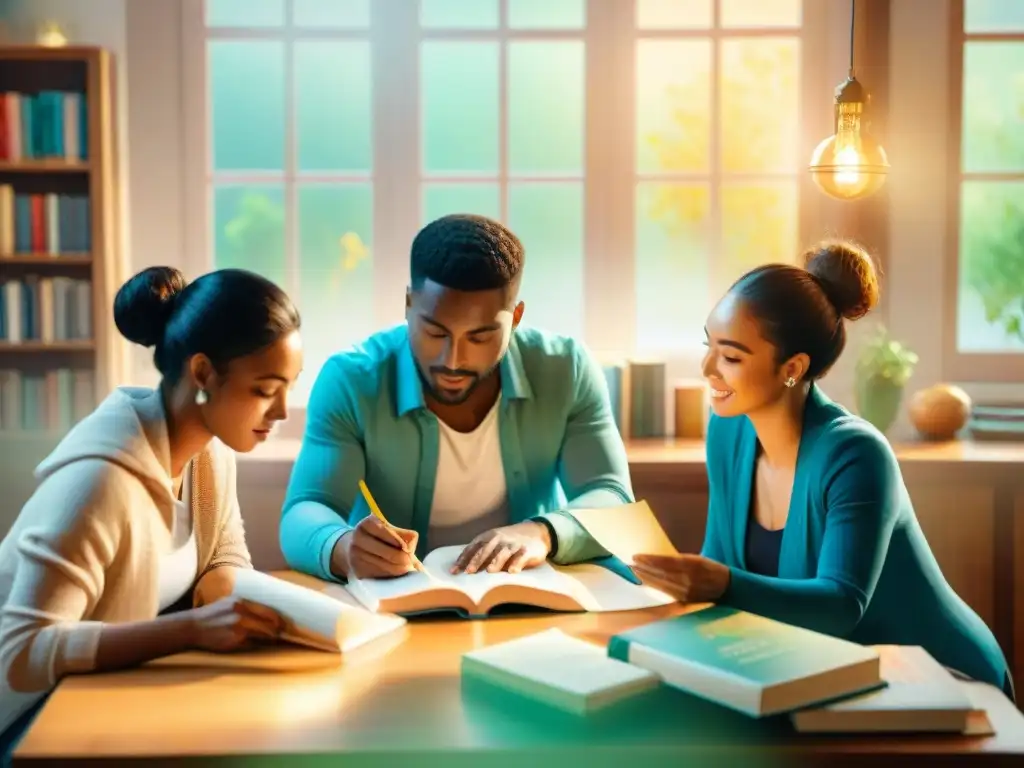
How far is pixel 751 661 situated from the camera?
4.77 feet

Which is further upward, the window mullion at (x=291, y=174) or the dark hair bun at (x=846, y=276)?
the window mullion at (x=291, y=174)

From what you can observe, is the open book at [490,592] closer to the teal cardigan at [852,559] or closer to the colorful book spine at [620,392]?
the teal cardigan at [852,559]

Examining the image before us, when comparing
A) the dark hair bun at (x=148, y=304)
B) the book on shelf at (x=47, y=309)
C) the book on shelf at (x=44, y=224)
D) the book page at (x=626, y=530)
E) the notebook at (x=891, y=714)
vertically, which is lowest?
the notebook at (x=891, y=714)

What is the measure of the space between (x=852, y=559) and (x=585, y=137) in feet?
7.48

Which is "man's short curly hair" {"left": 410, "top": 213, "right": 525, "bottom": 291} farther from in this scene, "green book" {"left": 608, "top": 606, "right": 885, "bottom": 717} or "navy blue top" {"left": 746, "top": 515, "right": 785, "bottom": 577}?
"green book" {"left": 608, "top": 606, "right": 885, "bottom": 717}

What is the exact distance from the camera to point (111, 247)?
12.5 ft

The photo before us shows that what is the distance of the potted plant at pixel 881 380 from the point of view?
3604mm

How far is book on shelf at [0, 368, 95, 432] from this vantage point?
3854 millimetres

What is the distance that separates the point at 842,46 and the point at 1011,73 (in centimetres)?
51

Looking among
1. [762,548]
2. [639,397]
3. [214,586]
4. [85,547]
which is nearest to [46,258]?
[639,397]

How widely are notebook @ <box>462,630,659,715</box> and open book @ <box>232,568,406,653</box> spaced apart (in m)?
0.19

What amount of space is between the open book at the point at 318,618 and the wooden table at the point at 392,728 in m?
0.06

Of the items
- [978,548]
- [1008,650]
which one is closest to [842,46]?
[978,548]

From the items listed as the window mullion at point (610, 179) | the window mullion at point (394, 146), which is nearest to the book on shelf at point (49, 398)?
the window mullion at point (394, 146)
